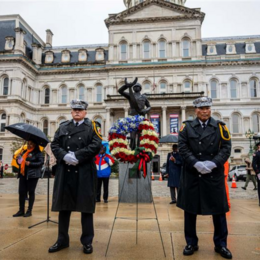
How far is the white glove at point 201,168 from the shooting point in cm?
424

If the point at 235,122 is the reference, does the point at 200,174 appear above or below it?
below

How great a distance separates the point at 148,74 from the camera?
43.2m

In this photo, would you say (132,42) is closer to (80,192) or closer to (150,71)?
(150,71)

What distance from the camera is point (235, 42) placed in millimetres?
45188

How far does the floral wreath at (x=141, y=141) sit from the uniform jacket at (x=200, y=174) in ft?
6.33

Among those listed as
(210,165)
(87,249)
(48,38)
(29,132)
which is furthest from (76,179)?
(48,38)

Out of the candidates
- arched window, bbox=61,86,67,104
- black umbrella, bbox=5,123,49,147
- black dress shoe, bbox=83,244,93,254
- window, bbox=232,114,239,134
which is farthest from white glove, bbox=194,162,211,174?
arched window, bbox=61,86,67,104

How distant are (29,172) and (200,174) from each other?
489 cm

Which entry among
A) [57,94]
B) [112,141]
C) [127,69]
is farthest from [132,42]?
[112,141]

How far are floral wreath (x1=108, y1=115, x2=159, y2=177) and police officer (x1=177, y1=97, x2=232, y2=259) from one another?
1949mm

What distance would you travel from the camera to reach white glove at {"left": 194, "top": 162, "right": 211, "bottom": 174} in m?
4.24

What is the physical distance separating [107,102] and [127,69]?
6.56 m

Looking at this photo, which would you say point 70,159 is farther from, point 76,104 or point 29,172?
point 29,172

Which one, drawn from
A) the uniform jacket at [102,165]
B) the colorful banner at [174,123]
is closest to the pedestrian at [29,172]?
the uniform jacket at [102,165]
